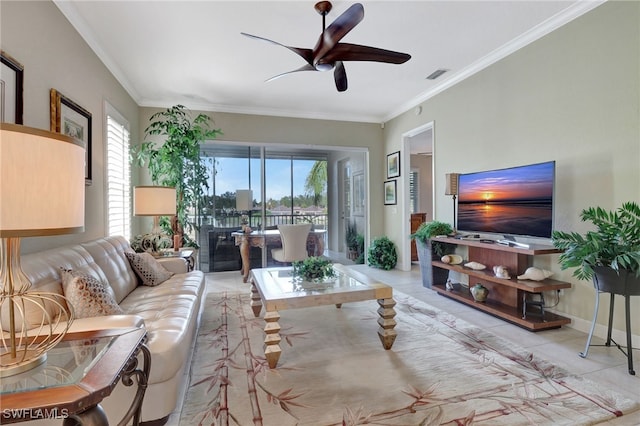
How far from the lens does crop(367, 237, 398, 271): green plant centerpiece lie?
18.5 feet

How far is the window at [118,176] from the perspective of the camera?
143 inches

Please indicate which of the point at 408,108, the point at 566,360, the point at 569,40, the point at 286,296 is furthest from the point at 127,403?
the point at 408,108

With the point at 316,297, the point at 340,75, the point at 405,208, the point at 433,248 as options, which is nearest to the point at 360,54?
the point at 340,75

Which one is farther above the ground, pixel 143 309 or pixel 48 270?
pixel 48 270

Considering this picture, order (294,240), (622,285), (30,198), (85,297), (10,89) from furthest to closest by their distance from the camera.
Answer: (294,240), (622,285), (10,89), (85,297), (30,198)

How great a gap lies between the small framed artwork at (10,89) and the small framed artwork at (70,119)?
1.26 feet

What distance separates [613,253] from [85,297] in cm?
335

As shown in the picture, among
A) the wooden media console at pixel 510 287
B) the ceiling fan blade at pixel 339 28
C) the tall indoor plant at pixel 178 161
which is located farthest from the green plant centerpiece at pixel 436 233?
the tall indoor plant at pixel 178 161

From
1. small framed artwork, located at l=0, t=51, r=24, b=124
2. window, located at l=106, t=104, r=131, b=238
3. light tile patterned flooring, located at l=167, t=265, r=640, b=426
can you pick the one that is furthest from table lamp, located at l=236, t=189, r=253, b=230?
small framed artwork, located at l=0, t=51, r=24, b=124

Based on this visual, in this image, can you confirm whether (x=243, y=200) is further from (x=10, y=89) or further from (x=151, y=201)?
(x=10, y=89)

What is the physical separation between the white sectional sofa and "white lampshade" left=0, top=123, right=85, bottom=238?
0.73 m

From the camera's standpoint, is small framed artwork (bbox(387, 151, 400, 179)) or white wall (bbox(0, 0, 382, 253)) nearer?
white wall (bbox(0, 0, 382, 253))

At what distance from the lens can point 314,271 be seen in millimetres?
2805

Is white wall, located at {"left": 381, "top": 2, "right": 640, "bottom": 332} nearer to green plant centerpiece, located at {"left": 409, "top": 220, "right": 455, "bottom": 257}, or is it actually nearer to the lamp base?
green plant centerpiece, located at {"left": 409, "top": 220, "right": 455, "bottom": 257}
